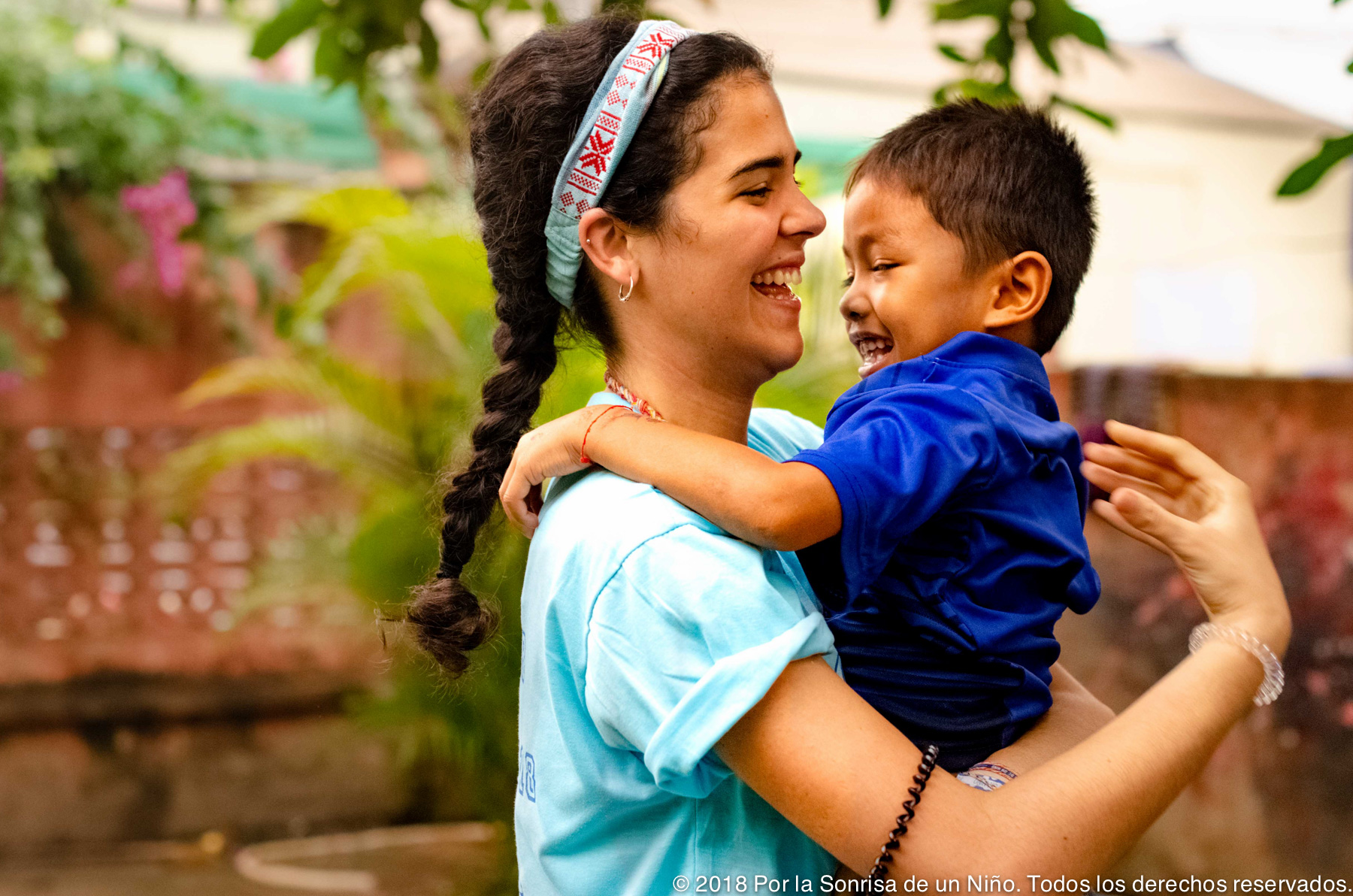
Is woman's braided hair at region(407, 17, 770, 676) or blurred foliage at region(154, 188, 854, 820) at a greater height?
woman's braided hair at region(407, 17, 770, 676)

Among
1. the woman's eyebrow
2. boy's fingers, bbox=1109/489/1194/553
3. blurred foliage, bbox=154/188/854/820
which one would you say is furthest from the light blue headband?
blurred foliage, bbox=154/188/854/820

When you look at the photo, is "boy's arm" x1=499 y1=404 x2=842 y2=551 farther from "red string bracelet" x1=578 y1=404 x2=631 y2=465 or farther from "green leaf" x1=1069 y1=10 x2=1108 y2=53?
"green leaf" x1=1069 y1=10 x2=1108 y2=53

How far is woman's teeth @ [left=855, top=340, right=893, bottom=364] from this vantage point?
1.72m

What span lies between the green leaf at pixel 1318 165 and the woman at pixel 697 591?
67cm

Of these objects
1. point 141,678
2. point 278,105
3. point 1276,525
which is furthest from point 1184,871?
point 278,105

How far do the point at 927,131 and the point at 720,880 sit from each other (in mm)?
1075

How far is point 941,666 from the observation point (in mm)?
1448

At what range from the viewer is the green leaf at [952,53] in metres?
2.70

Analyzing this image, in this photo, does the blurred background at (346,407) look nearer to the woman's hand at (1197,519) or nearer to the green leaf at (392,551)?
the green leaf at (392,551)

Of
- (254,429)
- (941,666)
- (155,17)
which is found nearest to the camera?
(941,666)

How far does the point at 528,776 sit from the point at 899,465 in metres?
0.64

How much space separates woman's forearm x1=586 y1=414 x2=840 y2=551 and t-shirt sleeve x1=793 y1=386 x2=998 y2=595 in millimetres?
29

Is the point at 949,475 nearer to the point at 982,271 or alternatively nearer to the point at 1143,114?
the point at 982,271

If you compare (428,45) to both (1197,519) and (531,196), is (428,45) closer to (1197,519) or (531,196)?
(531,196)
